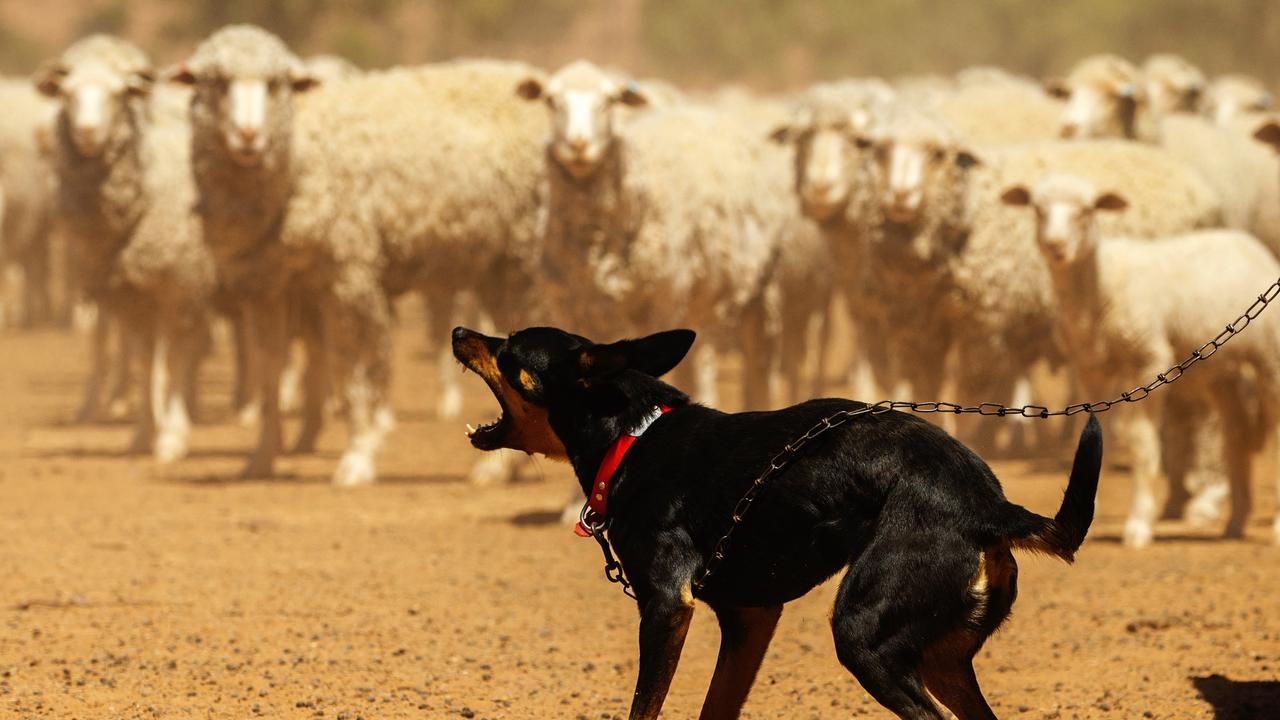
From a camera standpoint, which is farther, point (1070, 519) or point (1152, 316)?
point (1152, 316)

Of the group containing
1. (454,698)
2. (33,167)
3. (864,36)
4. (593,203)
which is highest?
(864,36)

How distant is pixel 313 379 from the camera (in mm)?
13508

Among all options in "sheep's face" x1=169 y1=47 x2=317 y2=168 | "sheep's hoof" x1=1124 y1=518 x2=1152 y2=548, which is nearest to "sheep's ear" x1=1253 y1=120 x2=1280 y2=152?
"sheep's hoof" x1=1124 y1=518 x2=1152 y2=548

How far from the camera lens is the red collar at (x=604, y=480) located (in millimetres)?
4785

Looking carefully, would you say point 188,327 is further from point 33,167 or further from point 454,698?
point 33,167

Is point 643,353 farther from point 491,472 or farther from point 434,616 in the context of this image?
point 491,472

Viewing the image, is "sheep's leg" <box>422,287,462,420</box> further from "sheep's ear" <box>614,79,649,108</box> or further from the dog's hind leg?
the dog's hind leg

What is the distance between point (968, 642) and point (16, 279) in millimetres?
25403

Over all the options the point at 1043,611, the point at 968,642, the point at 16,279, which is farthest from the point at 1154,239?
the point at 16,279

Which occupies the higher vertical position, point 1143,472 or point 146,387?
point 146,387

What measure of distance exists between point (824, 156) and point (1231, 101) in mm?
11253

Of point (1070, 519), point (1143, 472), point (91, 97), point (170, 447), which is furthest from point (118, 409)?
Answer: point (1070, 519)

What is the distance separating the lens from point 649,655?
4.53 m

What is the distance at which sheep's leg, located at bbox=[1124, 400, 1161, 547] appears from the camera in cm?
989
